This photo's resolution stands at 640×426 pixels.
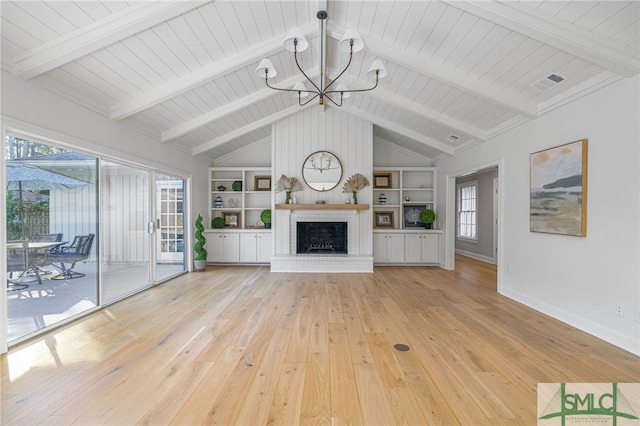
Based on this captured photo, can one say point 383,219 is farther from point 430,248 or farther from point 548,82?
point 548,82

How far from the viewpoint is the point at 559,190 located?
3.16 metres

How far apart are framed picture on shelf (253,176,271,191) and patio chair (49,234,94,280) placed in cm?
365

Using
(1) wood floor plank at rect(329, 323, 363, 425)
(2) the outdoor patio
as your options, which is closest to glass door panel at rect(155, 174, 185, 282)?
(2) the outdoor patio

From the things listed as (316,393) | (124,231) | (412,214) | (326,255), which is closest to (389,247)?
(412,214)

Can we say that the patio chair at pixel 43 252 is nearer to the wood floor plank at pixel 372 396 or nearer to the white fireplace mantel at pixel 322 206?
the wood floor plank at pixel 372 396

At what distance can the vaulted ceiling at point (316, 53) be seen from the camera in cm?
235

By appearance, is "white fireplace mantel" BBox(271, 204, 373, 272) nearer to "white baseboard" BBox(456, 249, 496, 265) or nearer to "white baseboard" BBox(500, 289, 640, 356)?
"white baseboard" BBox(500, 289, 640, 356)

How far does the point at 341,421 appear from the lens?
1.60 meters

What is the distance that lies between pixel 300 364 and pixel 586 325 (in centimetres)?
293

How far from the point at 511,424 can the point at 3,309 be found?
3854mm

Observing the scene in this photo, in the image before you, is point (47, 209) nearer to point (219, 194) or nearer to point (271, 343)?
point (271, 343)

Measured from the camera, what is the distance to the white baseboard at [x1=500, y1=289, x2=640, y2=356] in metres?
2.43

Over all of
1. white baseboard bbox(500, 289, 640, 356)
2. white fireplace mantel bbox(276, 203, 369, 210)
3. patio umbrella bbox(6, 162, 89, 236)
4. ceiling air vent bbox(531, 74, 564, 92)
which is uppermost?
ceiling air vent bbox(531, 74, 564, 92)

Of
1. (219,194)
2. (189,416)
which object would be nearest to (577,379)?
(189,416)
